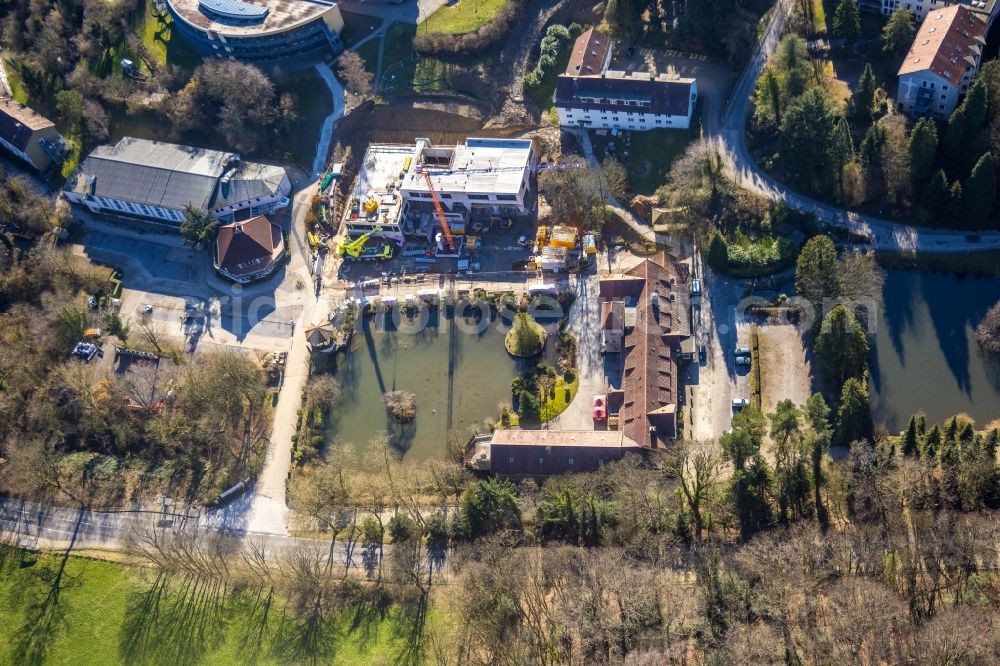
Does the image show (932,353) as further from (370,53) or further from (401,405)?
(370,53)

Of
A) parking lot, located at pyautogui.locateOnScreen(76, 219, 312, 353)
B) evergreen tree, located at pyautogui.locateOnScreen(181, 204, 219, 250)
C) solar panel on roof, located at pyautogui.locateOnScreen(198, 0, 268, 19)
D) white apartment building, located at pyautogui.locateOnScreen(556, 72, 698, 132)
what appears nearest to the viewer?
white apartment building, located at pyautogui.locateOnScreen(556, 72, 698, 132)

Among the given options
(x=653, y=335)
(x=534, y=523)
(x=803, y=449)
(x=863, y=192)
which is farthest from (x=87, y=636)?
(x=863, y=192)

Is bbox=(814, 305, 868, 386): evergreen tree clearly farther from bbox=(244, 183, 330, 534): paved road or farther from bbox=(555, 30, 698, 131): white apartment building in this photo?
bbox=(244, 183, 330, 534): paved road

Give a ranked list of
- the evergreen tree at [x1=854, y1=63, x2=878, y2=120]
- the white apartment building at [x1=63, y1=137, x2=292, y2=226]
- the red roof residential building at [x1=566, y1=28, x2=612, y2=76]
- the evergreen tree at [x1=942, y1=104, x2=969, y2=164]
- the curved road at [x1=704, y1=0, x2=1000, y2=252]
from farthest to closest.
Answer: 1. the white apartment building at [x1=63, y1=137, x2=292, y2=226]
2. the red roof residential building at [x1=566, y1=28, x2=612, y2=76]
3. the curved road at [x1=704, y1=0, x2=1000, y2=252]
4. the evergreen tree at [x1=854, y1=63, x2=878, y2=120]
5. the evergreen tree at [x1=942, y1=104, x2=969, y2=164]

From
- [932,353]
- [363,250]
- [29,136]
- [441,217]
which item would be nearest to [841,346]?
[932,353]

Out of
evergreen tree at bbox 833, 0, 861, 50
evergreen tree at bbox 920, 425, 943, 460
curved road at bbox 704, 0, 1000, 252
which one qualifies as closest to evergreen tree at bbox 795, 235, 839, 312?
curved road at bbox 704, 0, 1000, 252

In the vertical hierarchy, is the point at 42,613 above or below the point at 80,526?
below
